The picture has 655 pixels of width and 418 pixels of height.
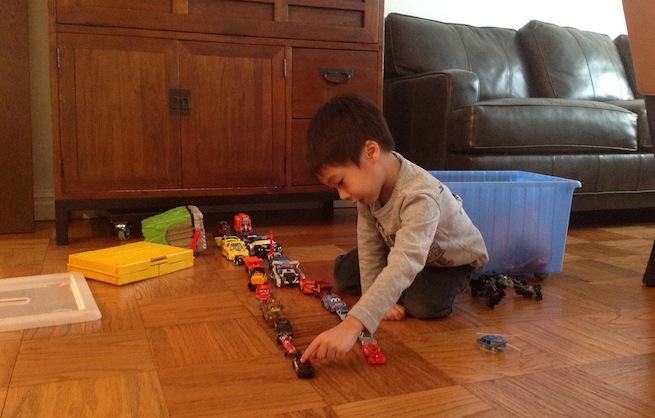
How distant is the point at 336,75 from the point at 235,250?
846 mm

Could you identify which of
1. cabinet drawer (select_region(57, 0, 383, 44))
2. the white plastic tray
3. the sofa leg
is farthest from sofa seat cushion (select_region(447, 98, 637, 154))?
the white plastic tray

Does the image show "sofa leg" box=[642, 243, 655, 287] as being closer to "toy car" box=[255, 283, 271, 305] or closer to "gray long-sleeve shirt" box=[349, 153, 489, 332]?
"gray long-sleeve shirt" box=[349, 153, 489, 332]

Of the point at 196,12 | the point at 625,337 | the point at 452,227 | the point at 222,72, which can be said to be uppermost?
the point at 196,12

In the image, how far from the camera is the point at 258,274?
1.52 m

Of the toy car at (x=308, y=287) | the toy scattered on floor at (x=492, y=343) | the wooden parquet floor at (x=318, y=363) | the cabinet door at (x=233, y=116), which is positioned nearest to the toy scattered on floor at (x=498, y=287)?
the wooden parquet floor at (x=318, y=363)

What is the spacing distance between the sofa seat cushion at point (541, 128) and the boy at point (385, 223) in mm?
883

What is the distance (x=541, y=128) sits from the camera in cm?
228

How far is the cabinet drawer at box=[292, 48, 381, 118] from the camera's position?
227 centimetres

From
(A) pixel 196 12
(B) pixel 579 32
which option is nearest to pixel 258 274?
(A) pixel 196 12

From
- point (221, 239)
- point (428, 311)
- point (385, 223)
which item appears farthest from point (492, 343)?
point (221, 239)

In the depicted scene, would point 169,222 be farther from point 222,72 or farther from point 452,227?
point 452,227

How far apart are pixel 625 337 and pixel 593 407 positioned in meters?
0.37

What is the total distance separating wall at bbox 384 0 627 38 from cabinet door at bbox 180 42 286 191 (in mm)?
1047

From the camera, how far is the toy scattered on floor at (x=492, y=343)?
1.11m
